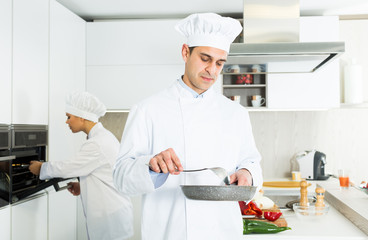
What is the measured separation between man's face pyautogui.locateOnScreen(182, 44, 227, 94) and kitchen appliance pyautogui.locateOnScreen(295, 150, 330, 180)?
2.19m

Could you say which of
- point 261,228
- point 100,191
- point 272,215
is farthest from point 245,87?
point 261,228

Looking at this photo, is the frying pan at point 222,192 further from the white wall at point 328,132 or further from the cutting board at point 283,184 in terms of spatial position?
the white wall at point 328,132

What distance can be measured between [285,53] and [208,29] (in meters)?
1.07

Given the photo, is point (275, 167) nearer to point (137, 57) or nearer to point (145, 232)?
point (137, 57)

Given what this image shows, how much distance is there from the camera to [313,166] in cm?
350

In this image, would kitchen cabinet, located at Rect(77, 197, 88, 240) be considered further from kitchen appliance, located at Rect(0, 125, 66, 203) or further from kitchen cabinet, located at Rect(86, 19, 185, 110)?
kitchen cabinet, located at Rect(86, 19, 185, 110)

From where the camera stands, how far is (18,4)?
2326 mm

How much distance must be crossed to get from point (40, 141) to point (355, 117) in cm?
267

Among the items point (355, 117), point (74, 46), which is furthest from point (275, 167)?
point (74, 46)

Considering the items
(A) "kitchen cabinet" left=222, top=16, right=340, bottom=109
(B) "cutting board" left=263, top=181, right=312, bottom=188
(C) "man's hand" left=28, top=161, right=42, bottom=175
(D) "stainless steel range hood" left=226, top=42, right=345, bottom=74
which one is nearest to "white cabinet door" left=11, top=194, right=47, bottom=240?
(C) "man's hand" left=28, top=161, right=42, bottom=175

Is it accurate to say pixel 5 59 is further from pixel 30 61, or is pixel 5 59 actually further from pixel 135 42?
pixel 135 42

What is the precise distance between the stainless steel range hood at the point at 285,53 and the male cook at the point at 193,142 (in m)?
0.87

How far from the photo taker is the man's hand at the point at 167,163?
124cm

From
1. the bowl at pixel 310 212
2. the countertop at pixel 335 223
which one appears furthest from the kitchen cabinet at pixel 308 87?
the bowl at pixel 310 212
